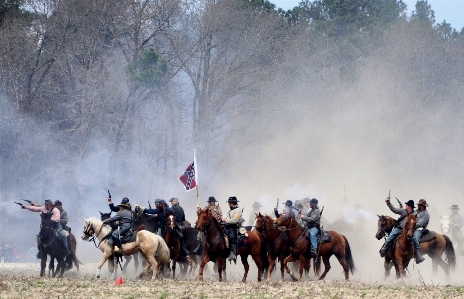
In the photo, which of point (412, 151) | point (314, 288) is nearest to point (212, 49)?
point (412, 151)

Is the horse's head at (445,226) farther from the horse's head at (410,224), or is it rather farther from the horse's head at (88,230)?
the horse's head at (88,230)

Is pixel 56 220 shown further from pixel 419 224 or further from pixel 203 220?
pixel 419 224

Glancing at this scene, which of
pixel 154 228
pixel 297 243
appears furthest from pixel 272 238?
pixel 154 228

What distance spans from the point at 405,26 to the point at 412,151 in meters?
11.5

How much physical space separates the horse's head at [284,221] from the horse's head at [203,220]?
193 cm

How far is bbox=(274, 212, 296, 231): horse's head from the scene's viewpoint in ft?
80.2

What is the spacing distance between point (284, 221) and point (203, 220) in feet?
7.83

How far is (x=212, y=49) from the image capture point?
197 feet

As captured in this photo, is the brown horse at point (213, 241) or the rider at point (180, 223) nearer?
the brown horse at point (213, 241)

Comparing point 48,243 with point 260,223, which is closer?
point 260,223

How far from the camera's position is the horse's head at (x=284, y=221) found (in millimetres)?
24438

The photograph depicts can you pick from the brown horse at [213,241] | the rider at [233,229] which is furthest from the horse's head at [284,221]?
the brown horse at [213,241]

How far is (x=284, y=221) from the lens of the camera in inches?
968

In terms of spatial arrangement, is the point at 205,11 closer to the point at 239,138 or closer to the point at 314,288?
the point at 239,138
